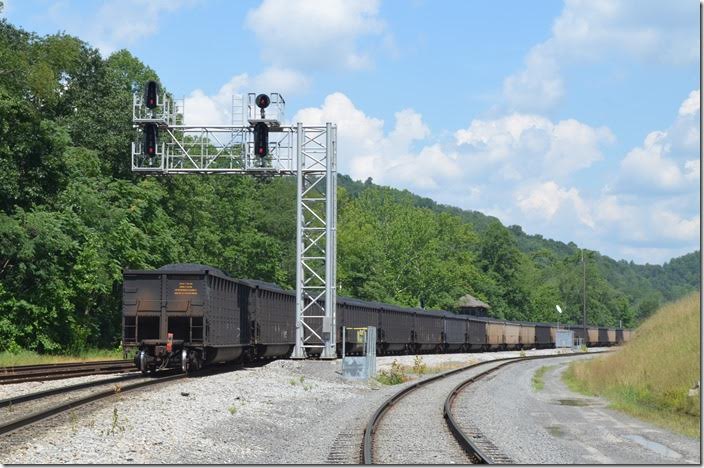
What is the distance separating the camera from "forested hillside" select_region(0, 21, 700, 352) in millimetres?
40031

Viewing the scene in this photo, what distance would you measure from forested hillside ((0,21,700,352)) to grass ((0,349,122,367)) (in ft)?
2.81

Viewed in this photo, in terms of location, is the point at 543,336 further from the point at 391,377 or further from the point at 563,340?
the point at 391,377

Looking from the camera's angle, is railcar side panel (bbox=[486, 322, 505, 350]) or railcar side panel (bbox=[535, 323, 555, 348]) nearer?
railcar side panel (bbox=[486, 322, 505, 350])

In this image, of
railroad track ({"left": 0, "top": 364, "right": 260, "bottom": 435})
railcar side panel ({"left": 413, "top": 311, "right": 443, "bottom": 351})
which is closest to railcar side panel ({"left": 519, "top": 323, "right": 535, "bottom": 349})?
railcar side panel ({"left": 413, "top": 311, "right": 443, "bottom": 351})

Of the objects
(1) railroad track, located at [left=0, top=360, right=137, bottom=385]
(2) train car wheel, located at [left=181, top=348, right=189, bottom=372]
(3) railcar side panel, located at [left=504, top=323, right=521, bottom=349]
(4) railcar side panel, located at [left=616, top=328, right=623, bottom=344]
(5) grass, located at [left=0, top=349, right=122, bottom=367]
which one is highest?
A: (2) train car wheel, located at [left=181, top=348, right=189, bottom=372]

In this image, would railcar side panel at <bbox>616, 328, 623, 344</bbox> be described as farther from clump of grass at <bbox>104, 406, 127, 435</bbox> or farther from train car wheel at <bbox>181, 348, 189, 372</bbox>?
clump of grass at <bbox>104, 406, 127, 435</bbox>

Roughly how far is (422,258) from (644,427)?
293 feet

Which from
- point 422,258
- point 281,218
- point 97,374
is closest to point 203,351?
point 97,374

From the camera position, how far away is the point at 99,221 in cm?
4797

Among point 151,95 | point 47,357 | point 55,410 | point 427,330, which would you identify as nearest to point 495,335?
point 427,330

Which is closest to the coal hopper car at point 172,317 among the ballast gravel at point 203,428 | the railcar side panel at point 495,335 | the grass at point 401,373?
the ballast gravel at point 203,428

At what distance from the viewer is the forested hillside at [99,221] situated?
40031mm

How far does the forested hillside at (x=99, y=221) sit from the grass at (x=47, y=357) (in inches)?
33.7

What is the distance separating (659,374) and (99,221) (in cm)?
3096
